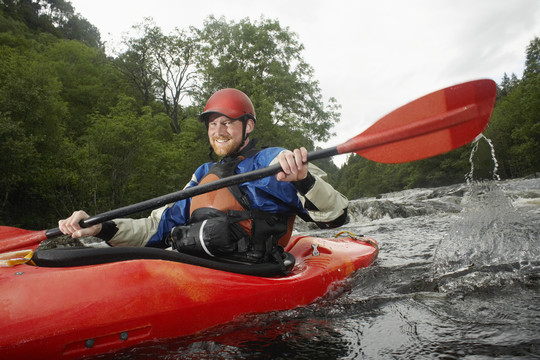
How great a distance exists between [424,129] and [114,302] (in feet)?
6.85

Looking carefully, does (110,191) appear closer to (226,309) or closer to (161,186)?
(161,186)

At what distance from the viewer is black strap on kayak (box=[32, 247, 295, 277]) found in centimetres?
183

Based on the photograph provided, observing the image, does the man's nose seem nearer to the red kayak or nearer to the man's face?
the man's face

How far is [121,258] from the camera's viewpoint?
6.43 feet

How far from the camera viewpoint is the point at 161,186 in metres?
13.0

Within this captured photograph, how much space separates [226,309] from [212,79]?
61.4 feet

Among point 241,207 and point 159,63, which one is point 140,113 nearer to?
point 159,63

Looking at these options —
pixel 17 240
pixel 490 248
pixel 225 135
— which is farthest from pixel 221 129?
pixel 490 248

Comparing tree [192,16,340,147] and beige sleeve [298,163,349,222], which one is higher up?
tree [192,16,340,147]

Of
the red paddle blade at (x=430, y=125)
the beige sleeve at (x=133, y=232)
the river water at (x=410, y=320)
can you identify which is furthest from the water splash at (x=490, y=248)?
the beige sleeve at (x=133, y=232)

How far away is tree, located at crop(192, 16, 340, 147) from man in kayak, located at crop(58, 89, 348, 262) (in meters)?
15.6

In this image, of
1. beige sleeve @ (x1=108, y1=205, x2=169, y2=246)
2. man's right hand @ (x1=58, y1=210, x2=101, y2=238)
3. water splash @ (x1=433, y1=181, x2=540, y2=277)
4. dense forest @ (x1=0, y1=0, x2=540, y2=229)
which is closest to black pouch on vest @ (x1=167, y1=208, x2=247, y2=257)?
beige sleeve @ (x1=108, y1=205, x2=169, y2=246)

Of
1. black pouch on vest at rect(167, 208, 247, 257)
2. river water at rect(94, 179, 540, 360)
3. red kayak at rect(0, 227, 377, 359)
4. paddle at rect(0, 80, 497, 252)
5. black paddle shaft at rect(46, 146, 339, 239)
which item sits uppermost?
paddle at rect(0, 80, 497, 252)

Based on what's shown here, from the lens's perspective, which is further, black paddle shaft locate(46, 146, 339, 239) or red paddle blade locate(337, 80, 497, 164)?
red paddle blade locate(337, 80, 497, 164)
